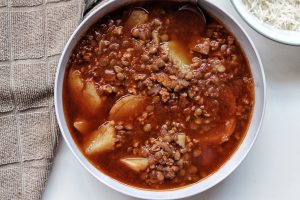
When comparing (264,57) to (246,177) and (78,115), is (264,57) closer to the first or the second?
(246,177)

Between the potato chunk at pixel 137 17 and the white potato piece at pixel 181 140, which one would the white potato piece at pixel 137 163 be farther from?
the potato chunk at pixel 137 17

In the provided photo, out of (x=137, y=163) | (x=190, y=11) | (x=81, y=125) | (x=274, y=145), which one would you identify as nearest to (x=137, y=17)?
(x=190, y=11)

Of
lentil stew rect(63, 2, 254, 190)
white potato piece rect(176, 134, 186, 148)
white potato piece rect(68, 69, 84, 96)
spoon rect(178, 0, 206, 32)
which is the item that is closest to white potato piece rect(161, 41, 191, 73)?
lentil stew rect(63, 2, 254, 190)

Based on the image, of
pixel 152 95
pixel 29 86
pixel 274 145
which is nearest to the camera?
pixel 152 95

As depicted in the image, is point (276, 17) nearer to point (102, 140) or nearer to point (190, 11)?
point (190, 11)

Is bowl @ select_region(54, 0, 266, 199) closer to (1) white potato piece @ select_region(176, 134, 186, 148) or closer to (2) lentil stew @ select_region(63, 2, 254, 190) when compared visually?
(2) lentil stew @ select_region(63, 2, 254, 190)

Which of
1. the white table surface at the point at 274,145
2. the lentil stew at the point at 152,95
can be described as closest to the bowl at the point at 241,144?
the lentil stew at the point at 152,95
